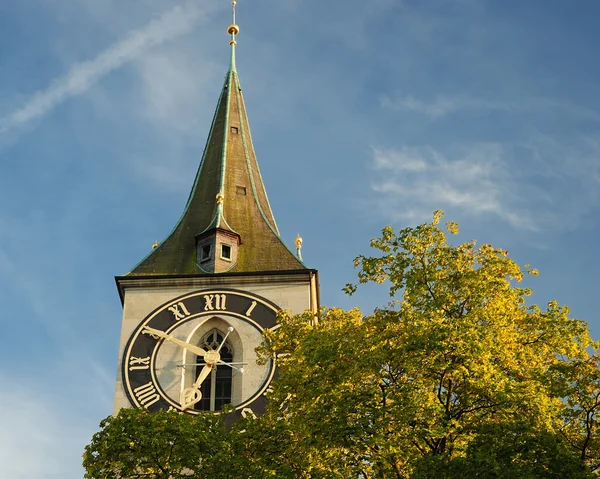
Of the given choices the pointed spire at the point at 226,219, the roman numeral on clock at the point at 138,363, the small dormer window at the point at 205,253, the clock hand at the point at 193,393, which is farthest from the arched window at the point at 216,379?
the small dormer window at the point at 205,253

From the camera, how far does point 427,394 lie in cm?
1582

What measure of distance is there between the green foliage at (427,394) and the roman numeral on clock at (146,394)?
7690 mm

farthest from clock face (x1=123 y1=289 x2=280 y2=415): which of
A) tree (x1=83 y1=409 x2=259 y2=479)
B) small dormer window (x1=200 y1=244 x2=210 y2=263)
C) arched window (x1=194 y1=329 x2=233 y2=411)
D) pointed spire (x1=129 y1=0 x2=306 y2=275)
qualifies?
tree (x1=83 y1=409 x2=259 y2=479)

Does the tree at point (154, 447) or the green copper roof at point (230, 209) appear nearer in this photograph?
the tree at point (154, 447)

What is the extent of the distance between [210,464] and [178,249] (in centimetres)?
1349

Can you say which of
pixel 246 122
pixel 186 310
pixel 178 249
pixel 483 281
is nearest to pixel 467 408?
pixel 483 281

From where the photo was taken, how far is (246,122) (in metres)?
37.1

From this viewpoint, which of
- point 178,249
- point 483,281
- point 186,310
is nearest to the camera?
point 483,281

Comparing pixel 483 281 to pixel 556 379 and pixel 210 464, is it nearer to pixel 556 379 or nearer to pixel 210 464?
pixel 556 379

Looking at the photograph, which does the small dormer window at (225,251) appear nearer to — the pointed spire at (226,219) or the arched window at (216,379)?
the pointed spire at (226,219)

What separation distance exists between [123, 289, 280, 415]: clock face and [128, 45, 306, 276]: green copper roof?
145 centimetres

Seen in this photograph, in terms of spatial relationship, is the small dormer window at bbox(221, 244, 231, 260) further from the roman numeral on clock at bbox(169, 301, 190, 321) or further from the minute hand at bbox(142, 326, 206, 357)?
the minute hand at bbox(142, 326, 206, 357)

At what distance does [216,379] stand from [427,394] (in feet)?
41.2

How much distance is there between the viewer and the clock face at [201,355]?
26.8m
